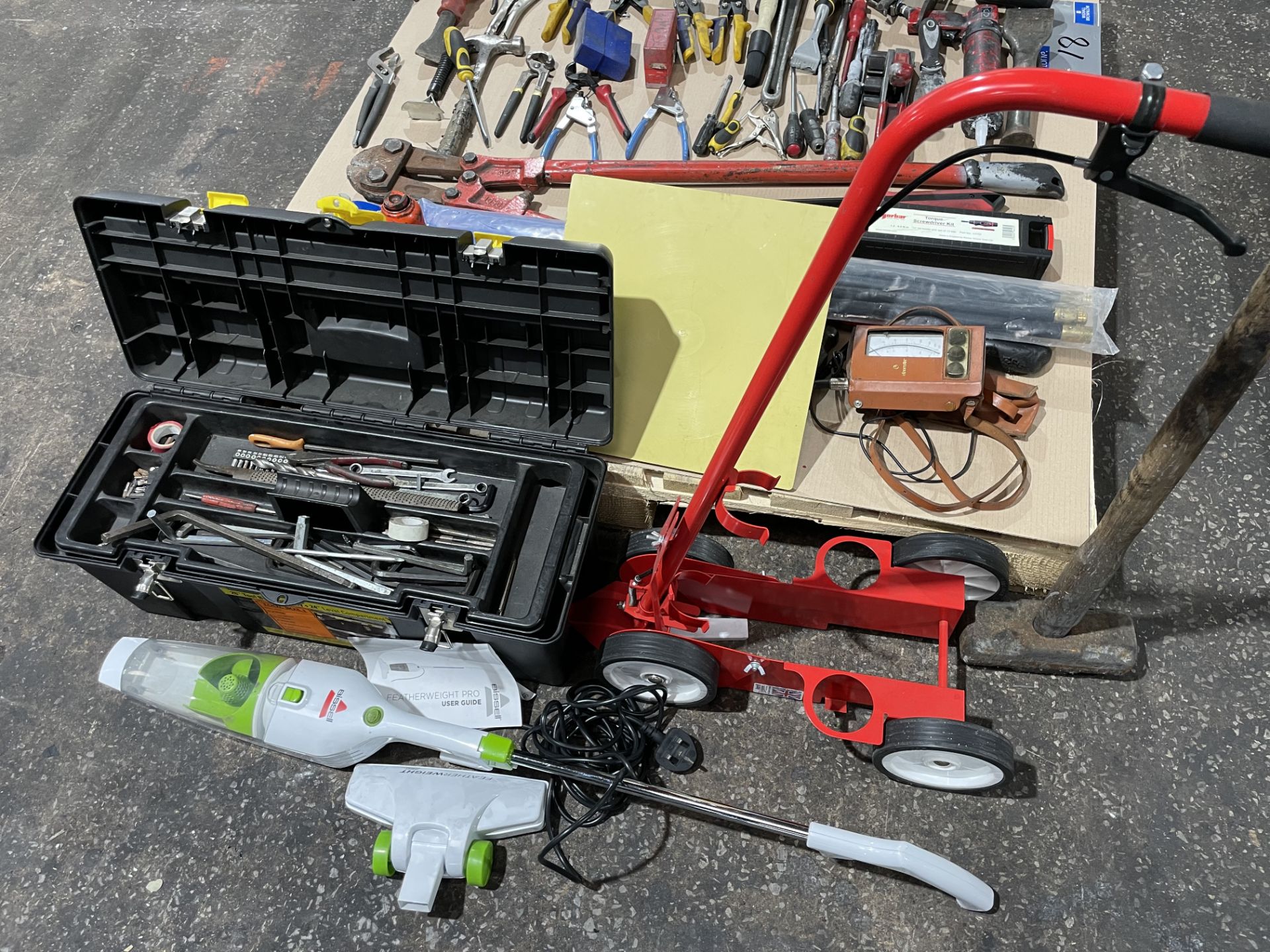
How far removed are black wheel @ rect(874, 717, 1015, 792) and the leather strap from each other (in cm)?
48

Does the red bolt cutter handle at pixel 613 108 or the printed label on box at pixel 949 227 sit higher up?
the red bolt cutter handle at pixel 613 108

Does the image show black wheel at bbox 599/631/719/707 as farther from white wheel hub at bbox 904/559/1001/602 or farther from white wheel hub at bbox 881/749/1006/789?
white wheel hub at bbox 904/559/1001/602

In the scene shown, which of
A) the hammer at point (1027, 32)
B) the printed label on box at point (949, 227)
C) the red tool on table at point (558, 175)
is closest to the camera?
the printed label on box at point (949, 227)

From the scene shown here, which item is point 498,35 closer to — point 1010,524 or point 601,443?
point 601,443

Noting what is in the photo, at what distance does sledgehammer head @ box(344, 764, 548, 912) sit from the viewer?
171cm

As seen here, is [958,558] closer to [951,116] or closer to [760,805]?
[760,805]

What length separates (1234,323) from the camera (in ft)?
4.05

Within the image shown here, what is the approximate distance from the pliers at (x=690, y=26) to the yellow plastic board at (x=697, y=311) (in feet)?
2.48

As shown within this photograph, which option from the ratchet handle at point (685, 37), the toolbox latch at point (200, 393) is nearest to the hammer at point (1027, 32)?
the ratchet handle at point (685, 37)

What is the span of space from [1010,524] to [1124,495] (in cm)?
39

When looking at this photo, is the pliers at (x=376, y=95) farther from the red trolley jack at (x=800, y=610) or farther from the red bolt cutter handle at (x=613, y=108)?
the red trolley jack at (x=800, y=610)

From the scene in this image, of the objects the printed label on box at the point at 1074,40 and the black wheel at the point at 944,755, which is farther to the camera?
the printed label on box at the point at 1074,40

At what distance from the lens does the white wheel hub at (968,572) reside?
1.91 meters

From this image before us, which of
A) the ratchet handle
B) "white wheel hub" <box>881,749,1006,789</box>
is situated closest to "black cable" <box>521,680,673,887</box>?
"white wheel hub" <box>881,749,1006,789</box>
